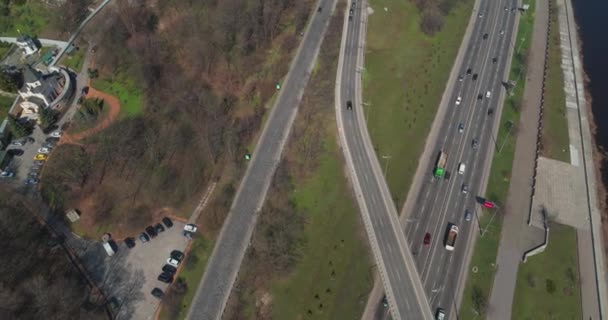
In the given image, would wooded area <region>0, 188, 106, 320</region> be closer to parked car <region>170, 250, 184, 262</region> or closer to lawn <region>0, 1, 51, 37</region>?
parked car <region>170, 250, 184, 262</region>

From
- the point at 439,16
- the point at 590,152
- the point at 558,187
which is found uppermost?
the point at 439,16

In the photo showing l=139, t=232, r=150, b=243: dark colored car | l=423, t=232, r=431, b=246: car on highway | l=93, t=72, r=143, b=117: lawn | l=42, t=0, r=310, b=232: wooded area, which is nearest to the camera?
l=423, t=232, r=431, b=246: car on highway

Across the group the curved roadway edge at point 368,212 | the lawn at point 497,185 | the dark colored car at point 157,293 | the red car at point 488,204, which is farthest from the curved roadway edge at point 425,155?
the dark colored car at point 157,293

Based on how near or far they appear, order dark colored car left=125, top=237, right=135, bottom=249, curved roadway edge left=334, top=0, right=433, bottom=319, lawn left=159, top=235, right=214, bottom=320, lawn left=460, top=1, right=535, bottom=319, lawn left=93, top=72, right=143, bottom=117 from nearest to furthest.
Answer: curved roadway edge left=334, top=0, right=433, bottom=319, lawn left=159, top=235, right=214, bottom=320, lawn left=460, top=1, right=535, bottom=319, dark colored car left=125, top=237, right=135, bottom=249, lawn left=93, top=72, right=143, bottom=117

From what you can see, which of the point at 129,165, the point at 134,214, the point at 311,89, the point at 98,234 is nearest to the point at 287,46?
the point at 311,89

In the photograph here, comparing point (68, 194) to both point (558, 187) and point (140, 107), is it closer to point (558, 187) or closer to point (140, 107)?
point (140, 107)

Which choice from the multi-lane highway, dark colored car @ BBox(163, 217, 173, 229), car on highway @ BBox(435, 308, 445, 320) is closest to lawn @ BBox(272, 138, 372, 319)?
the multi-lane highway

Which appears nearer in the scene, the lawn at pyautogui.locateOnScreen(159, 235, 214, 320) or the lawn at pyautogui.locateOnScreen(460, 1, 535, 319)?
the lawn at pyautogui.locateOnScreen(159, 235, 214, 320)
